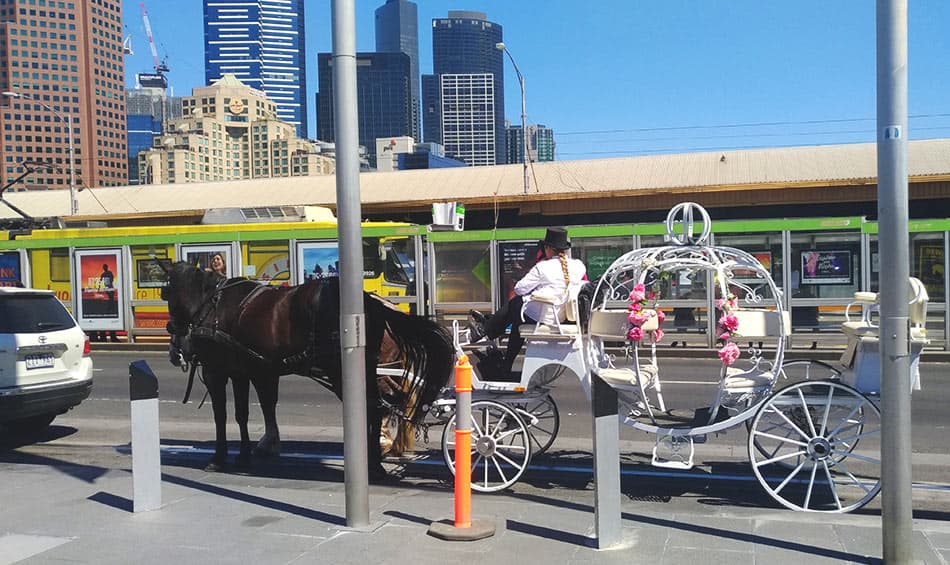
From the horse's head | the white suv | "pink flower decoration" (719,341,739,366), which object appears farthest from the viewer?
the white suv

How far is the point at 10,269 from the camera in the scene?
23.5 metres

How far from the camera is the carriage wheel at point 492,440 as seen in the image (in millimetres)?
7477

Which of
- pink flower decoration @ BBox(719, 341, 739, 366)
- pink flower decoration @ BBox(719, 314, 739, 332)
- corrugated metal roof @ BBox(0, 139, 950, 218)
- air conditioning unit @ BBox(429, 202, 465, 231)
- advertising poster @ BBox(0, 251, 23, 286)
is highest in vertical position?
corrugated metal roof @ BBox(0, 139, 950, 218)

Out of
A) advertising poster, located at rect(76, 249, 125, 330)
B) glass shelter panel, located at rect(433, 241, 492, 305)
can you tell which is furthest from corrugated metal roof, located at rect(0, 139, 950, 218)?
glass shelter panel, located at rect(433, 241, 492, 305)

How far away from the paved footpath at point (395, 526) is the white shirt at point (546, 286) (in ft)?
5.11

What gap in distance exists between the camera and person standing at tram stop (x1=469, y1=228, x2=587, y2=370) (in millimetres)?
7863

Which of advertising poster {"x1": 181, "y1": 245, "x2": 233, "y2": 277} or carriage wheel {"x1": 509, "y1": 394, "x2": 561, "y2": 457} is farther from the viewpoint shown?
advertising poster {"x1": 181, "y1": 245, "x2": 233, "y2": 277}

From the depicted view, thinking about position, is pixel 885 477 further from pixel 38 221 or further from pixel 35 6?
pixel 35 6

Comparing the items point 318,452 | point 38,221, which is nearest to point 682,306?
point 318,452

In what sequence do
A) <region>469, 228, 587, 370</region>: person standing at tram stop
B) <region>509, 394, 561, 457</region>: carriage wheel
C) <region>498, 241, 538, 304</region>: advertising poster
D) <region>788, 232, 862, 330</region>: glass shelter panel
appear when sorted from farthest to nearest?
<region>498, 241, 538, 304</region>: advertising poster
<region>788, 232, 862, 330</region>: glass shelter panel
<region>469, 228, 587, 370</region>: person standing at tram stop
<region>509, 394, 561, 457</region>: carriage wheel

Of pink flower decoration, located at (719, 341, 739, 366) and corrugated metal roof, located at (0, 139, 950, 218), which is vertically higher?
corrugated metal roof, located at (0, 139, 950, 218)

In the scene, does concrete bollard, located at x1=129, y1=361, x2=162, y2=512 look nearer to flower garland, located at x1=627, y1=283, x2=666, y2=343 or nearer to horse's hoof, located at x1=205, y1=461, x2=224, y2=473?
horse's hoof, located at x1=205, y1=461, x2=224, y2=473

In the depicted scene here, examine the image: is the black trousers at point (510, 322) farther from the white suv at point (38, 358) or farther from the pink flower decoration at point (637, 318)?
the white suv at point (38, 358)

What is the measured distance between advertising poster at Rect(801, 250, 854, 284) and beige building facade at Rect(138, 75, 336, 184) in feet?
361
